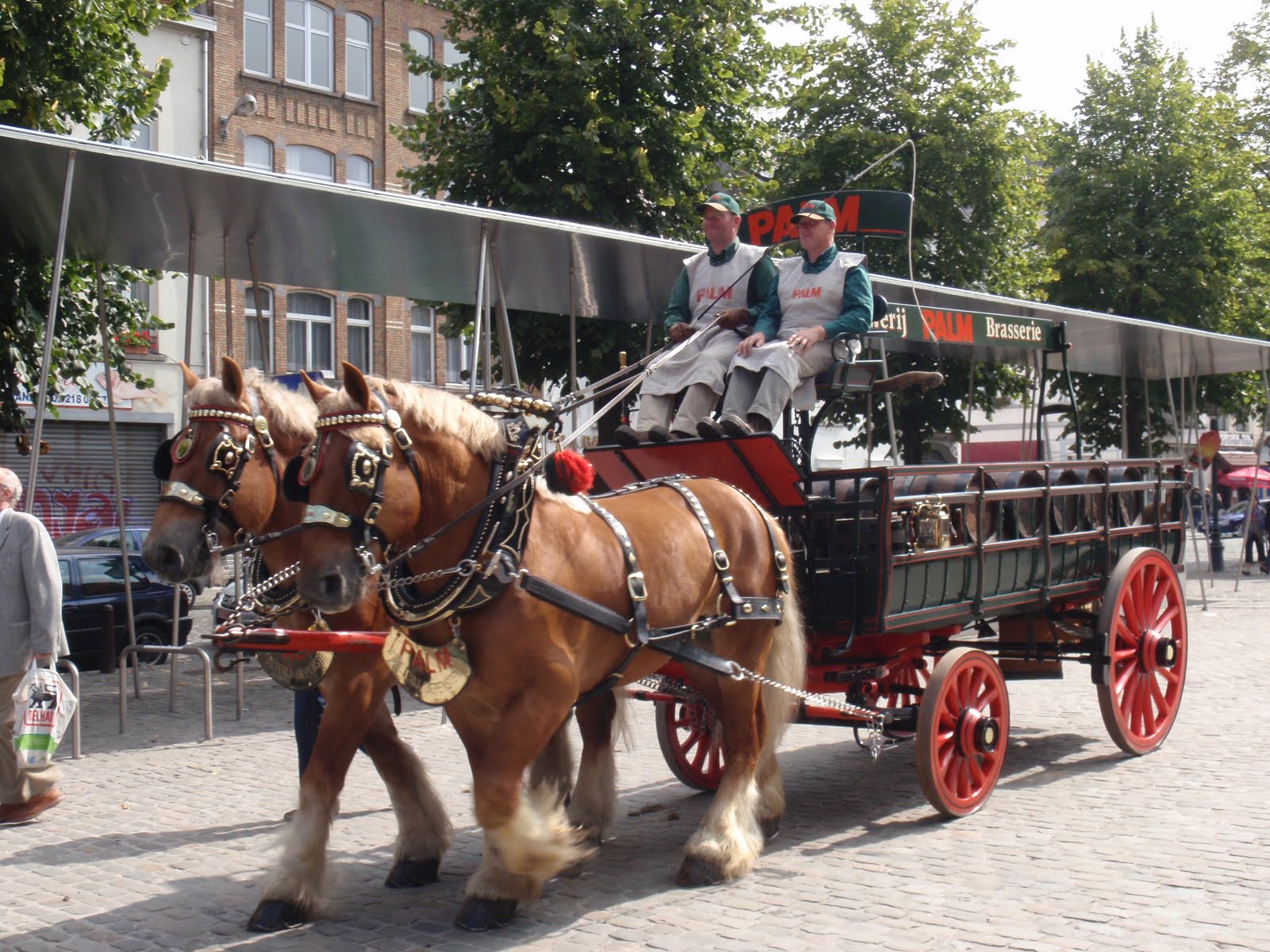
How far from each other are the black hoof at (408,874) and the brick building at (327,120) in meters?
22.3

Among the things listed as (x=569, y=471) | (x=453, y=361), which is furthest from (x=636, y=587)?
(x=453, y=361)

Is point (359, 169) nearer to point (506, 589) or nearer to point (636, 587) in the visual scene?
point (636, 587)

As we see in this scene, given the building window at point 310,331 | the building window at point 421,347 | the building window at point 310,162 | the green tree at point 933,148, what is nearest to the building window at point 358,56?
the building window at point 310,162

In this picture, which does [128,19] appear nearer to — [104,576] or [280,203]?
[280,203]

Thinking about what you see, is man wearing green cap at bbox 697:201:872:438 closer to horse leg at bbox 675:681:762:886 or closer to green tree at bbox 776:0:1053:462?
horse leg at bbox 675:681:762:886

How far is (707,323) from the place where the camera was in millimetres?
6816

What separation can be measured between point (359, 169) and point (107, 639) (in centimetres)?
1931

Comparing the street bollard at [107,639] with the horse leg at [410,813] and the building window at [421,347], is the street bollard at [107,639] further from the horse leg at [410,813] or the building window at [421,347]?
the building window at [421,347]

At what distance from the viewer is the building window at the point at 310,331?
2845 centimetres

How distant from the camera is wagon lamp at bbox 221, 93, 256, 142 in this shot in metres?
24.3

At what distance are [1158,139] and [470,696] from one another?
22027 millimetres

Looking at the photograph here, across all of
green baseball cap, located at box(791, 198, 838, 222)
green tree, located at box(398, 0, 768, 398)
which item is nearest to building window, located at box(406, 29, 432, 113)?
green tree, located at box(398, 0, 768, 398)

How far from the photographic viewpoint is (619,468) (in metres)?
6.53

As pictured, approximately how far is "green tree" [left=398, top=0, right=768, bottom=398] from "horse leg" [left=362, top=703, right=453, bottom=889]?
914cm
